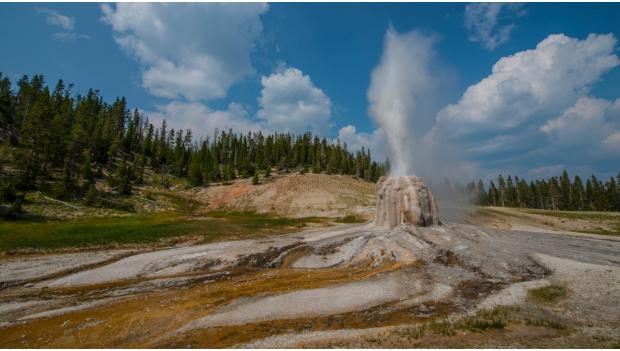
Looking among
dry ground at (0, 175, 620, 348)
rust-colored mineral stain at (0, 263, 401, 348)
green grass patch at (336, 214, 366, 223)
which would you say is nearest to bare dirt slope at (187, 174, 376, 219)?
green grass patch at (336, 214, 366, 223)

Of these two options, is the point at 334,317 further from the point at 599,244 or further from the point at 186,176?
the point at 186,176

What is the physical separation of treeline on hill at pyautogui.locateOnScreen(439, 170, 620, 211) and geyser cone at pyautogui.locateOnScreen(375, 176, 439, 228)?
97.7 m

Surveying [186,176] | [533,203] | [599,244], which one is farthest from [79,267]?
[533,203]

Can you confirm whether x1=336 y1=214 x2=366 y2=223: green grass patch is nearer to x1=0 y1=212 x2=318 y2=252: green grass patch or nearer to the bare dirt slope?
the bare dirt slope

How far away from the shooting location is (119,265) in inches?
1252

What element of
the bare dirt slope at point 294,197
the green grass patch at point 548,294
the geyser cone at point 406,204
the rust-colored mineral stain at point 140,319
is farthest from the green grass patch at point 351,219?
the green grass patch at point 548,294

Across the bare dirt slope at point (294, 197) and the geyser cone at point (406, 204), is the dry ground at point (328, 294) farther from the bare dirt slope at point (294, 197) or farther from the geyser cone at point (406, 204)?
the bare dirt slope at point (294, 197)

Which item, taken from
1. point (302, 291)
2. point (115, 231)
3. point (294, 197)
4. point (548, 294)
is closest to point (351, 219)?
point (294, 197)

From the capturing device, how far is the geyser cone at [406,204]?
4541 cm

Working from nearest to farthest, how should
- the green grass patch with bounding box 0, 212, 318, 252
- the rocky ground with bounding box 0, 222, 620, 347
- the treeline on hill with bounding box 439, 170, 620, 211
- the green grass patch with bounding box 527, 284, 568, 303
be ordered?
the rocky ground with bounding box 0, 222, 620, 347, the green grass patch with bounding box 527, 284, 568, 303, the green grass patch with bounding box 0, 212, 318, 252, the treeline on hill with bounding box 439, 170, 620, 211

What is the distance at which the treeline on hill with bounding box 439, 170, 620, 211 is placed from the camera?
120250 millimetres

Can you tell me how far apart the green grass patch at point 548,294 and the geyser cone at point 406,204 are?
22122mm

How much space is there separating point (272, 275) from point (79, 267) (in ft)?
64.5

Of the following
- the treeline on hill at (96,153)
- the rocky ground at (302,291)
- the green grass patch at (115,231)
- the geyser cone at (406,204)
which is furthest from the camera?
the treeline on hill at (96,153)
